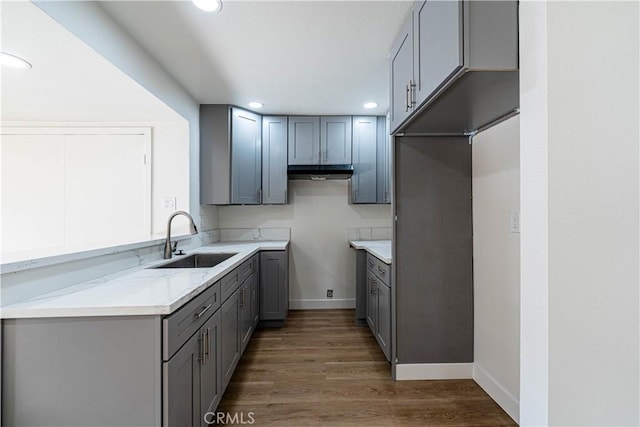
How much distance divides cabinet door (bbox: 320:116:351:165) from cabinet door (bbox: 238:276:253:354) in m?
1.65

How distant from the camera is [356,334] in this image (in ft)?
9.49

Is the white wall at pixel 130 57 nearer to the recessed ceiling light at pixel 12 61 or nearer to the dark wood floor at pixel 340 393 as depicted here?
the recessed ceiling light at pixel 12 61

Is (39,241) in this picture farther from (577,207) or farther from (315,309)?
(577,207)

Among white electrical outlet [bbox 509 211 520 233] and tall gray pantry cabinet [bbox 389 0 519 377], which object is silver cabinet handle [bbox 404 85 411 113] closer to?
tall gray pantry cabinet [bbox 389 0 519 377]

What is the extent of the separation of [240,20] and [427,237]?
6.04 feet

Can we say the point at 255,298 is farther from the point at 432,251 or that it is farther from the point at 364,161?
the point at 364,161

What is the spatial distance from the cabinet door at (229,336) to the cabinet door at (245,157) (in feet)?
4.55

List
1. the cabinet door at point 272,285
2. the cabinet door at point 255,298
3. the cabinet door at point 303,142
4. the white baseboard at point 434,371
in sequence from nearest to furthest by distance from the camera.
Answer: the white baseboard at point 434,371 < the cabinet door at point 255,298 < the cabinet door at point 272,285 < the cabinet door at point 303,142

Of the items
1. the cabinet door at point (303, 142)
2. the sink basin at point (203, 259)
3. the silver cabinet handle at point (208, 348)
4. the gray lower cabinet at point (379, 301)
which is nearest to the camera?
the silver cabinet handle at point (208, 348)

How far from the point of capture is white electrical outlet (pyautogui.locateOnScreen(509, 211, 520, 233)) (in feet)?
5.38

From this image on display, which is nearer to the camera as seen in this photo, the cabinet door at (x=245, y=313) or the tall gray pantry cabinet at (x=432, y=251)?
the tall gray pantry cabinet at (x=432, y=251)

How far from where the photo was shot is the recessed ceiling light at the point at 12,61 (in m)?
1.61

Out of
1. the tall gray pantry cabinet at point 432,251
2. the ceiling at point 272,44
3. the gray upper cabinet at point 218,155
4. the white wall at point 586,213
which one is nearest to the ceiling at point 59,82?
the ceiling at point 272,44

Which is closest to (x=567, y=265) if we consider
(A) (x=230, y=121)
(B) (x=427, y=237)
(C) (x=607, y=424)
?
(C) (x=607, y=424)
